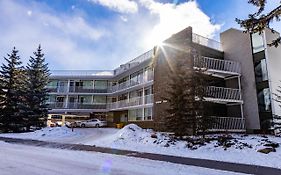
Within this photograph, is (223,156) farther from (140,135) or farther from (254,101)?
(254,101)

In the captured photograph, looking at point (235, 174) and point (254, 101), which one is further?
point (254, 101)

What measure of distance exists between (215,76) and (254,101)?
411 cm

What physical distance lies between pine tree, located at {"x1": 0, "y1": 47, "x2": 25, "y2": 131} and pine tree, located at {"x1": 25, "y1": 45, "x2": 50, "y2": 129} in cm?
80

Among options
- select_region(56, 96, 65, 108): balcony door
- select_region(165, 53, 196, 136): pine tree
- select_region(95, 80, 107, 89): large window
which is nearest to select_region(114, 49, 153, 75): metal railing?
select_region(95, 80, 107, 89): large window

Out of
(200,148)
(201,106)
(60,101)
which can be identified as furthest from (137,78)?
(200,148)

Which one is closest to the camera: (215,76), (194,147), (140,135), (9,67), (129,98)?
(194,147)

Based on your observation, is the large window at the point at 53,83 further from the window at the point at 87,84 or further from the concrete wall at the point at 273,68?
the concrete wall at the point at 273,68

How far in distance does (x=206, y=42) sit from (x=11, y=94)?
22.4 m

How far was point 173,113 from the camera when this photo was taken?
16.4 meters

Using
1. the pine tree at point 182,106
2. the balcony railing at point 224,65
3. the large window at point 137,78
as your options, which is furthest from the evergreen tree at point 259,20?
the large window at point 137,78

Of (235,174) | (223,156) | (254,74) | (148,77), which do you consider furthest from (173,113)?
(148,77)

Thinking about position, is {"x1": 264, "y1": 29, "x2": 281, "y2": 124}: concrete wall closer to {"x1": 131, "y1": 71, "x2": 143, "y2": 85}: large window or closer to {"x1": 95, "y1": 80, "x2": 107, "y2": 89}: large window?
{"x1": 131, "y1": 71, "x2": 143, "y2": 85}: large window

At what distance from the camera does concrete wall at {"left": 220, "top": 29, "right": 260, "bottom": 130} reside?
21.8 meters

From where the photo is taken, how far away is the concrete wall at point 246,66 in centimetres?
2181
